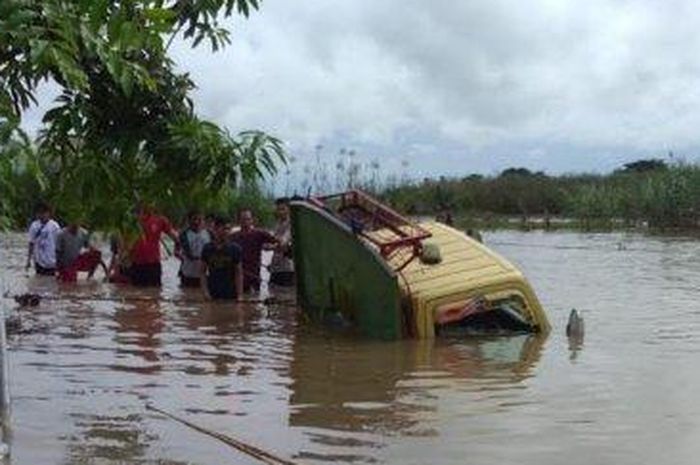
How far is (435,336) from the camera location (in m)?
12.9

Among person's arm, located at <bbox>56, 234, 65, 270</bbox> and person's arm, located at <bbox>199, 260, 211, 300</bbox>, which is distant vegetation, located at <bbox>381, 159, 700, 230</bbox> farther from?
person's arm, located at <bbox>199, 260, 211, 300</bbox>

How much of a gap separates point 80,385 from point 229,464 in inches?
120

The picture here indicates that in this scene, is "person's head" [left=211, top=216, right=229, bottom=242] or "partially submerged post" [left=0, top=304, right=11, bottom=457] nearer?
"partially submerged post" [left=0, top=304, right=11, bottom=457]

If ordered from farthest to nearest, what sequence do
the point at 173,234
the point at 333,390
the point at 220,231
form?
1. the point at 173,234
2. the point at 220,231
3. the point at 333,390

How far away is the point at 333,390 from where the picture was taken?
9.49 meters

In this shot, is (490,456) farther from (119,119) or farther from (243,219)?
(243,219)

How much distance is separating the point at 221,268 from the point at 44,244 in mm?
5533

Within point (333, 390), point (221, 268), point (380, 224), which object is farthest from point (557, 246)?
point (333, 390)

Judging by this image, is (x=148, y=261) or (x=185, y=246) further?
(x=148, y=261)

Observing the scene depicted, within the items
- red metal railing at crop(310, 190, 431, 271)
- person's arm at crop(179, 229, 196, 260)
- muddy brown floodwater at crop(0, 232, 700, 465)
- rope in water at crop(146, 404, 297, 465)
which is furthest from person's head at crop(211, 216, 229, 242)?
rope in water at crop(146, 404, 297, 465)

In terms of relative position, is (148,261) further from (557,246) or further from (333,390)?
(557,246)

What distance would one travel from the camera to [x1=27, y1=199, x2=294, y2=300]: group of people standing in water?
16078 millimetres

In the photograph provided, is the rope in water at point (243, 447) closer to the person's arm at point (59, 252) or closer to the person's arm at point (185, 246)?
the person's arm at point (185, 246)

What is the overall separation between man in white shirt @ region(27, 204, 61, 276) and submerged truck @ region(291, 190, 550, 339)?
6.59 metres
